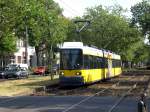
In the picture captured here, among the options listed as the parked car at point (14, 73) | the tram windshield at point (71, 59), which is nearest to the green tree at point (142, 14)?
the parked car at point (14, 73)

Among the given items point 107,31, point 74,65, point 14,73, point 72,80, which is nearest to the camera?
point 72,80

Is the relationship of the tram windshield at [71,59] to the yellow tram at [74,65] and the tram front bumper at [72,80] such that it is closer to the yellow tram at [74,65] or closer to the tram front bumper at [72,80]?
the yellow tram at [74,65]

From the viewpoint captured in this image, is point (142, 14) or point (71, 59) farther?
point (142, 14)

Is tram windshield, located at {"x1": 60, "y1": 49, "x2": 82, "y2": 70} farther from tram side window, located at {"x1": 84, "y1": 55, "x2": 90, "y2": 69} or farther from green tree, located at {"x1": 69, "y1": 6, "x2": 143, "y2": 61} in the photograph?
green tree, located at {"x1": 69, "y1": 6, "x2": 143, "y2": 61}

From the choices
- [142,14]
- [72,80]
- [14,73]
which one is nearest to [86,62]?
[72,80]

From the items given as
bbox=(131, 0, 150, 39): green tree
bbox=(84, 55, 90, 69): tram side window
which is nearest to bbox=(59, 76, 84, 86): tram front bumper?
bbox=(84, 55, 90, 69): tram side window

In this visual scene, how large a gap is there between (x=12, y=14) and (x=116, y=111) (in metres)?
22.4

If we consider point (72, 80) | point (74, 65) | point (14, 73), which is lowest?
point (72, 80)

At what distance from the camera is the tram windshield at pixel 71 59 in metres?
37.2

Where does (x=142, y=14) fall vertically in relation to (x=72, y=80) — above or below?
above

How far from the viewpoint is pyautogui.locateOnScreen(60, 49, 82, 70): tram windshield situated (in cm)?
3719

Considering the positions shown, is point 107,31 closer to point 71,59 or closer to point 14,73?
point 14,73

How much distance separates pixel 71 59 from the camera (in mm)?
A: 37375

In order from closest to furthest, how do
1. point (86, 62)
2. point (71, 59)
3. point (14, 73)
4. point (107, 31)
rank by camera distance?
point (71, 59), point (86, 62), point (14, 73), point (107, 31)
